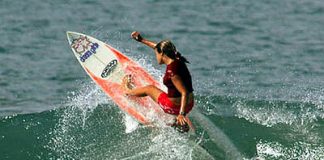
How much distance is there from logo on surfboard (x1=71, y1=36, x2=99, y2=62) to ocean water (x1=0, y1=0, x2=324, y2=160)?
871 millimetres

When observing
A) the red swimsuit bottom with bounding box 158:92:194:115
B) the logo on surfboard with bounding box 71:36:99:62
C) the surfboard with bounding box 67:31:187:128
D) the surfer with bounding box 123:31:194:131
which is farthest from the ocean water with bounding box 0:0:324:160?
the logo on surfboard with bounding box 71:36:99:62

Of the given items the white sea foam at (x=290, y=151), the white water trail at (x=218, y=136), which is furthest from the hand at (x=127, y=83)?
the white sea foam at (x=290, y=151)

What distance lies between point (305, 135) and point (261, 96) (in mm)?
4205

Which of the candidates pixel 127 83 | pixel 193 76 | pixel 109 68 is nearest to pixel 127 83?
pixel 127 83

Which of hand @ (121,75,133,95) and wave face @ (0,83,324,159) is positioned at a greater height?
hand @ (121,75,133,95)

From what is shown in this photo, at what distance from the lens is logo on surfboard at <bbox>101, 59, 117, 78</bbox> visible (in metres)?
16.9

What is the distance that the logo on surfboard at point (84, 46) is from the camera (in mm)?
17406

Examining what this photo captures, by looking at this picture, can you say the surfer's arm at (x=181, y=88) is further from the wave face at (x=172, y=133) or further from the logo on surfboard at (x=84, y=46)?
the logo on surfboard at (x=84, y=46)

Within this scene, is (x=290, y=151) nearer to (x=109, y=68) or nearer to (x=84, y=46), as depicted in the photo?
(x=109, y=68)

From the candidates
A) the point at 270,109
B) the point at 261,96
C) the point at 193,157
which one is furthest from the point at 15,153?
the point at 261,96

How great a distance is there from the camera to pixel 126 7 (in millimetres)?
28750

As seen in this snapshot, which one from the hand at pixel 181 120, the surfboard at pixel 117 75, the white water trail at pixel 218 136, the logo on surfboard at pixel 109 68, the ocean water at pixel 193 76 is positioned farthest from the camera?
the logo on surfboard at pixel 109 68

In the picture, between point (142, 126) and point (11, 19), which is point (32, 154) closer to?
point (142, 126)

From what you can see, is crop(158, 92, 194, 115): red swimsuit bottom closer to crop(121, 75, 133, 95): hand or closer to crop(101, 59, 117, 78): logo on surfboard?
crop(121, 75, 133, 95): hand
